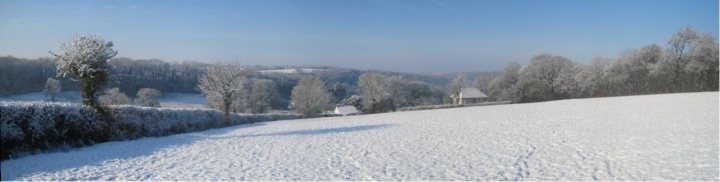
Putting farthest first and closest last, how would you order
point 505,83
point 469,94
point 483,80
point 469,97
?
point 483,80 < point 469,94 < point 469,97 < point 505,83

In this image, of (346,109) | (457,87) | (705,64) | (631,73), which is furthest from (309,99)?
(705,64)

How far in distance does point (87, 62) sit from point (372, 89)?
192 feet

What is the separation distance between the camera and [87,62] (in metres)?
21.8

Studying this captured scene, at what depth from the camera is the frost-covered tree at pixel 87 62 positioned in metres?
21.6

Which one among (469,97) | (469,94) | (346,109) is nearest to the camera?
(346,109)

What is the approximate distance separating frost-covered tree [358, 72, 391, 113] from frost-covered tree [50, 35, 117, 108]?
52.1 m

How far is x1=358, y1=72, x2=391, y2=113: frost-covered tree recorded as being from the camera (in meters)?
75.3

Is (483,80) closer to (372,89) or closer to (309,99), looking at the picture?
(372,89)

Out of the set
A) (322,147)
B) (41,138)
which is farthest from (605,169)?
(41,138)

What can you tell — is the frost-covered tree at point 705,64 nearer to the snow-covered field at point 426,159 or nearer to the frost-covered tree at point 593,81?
the frost-covered tree at point 593,81

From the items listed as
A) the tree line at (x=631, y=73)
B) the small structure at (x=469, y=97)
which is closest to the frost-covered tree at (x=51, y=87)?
the small structure at (x=469, y=97)

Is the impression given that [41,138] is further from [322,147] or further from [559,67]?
[559,67]

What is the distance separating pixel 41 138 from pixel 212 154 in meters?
7.75

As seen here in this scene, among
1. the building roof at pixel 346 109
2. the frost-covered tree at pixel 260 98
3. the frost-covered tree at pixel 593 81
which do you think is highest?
the frost-covered tree at pixel 593 81
